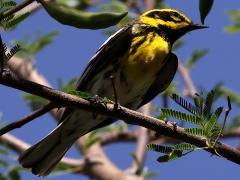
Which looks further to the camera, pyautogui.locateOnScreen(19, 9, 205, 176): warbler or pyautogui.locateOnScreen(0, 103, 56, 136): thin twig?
pyautogui.locateOnScreen(19, 9, 205, 176): warbler

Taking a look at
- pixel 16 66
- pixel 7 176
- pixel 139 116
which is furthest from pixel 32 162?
pixel 16 66

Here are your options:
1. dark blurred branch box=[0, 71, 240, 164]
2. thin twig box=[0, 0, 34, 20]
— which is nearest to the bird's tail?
dark blurred branch box=[0, 71, 240, 164]

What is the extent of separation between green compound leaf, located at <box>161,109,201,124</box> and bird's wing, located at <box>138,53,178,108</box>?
1728 millimetres

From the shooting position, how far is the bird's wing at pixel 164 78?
4.45 meters

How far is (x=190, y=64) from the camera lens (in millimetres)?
6418

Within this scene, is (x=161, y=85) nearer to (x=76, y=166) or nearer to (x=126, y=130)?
(x=76, y=166)

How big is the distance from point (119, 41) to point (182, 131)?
1.74 meters

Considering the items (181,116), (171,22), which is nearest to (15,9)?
(181,116)

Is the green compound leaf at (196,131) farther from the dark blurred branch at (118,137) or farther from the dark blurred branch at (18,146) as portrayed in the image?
the dark blurred branch at (118,137)

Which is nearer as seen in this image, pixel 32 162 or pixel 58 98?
pixel 58 98

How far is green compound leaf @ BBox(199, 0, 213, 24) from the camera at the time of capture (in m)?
2.04

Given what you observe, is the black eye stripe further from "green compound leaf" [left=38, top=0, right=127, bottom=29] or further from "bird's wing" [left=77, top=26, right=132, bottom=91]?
"green compound leaf" [left=38, top=0, right=127, bottom=29]

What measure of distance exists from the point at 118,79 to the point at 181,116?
63.2 inches

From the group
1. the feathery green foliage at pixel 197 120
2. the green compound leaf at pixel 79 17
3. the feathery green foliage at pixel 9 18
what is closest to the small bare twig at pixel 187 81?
the feathery green foliage at pixel 197 120
